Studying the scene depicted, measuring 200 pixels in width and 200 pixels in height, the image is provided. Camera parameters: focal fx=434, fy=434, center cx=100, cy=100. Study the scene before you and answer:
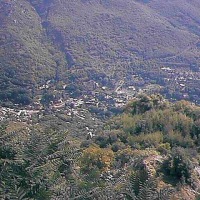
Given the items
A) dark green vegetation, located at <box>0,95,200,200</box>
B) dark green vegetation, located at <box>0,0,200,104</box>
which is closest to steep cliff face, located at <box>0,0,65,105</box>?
dark green vegetation, located at <box>0,0,200,104</box>

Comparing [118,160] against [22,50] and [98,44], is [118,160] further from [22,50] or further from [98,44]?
[98,44]

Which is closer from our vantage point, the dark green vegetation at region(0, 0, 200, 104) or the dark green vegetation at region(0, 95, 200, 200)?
the dark green vegetation at region(0, 95, 200, 200)

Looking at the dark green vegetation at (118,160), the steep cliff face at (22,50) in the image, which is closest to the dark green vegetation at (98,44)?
the steep cliff face at (22,50)

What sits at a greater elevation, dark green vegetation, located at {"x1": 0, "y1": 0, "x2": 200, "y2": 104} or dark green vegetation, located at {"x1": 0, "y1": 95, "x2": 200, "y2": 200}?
dark green vegetation, located at {"x1": 0, "y1": 95, "x2": 200, "y2": 200}

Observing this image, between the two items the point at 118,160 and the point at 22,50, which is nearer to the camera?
the point at 118,160

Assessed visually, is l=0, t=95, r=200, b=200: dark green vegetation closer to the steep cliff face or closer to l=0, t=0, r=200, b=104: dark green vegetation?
l=0, t=0, r=200, b=104: dark green vegetation

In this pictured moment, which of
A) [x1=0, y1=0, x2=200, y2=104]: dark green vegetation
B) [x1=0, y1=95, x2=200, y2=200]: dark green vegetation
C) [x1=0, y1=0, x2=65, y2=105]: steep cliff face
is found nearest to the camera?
[x1=0, y1=95, x2=200, y2=200]: dark green vegetation

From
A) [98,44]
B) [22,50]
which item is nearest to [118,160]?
[22,50]
